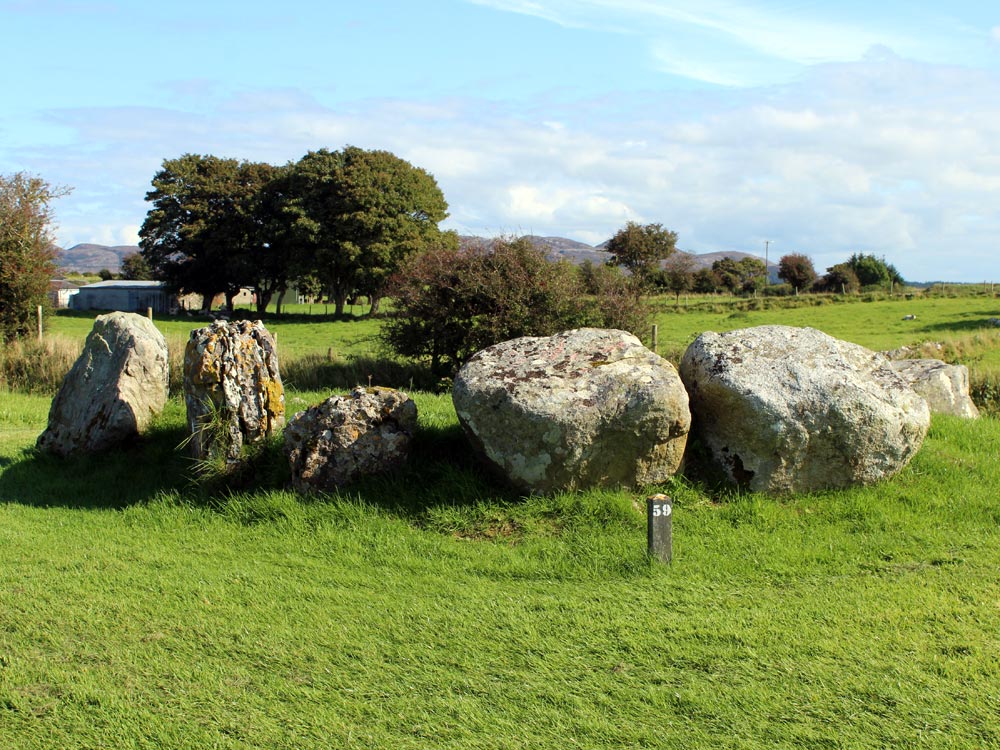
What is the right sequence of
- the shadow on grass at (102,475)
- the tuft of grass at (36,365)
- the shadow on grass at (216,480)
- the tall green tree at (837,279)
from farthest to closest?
1. the tall green tree at (837,279)
2. the tuft of grass at (36,365)
3. the shadow on grass at (102,475)
4. the shadow on grass at (216,480)

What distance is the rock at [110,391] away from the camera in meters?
11.8

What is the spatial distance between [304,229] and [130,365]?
164ft

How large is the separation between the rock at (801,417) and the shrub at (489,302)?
7.21 m

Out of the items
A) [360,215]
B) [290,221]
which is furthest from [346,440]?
[290,221]

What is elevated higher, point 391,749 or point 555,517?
point 555,517

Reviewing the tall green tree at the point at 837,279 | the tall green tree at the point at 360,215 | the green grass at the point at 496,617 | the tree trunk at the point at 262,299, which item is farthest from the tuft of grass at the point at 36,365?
the tall green tree at the point at 837,279

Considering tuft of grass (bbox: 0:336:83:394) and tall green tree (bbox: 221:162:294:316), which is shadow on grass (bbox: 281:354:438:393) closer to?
tuft of grass (bbox: 0:336:83:394)

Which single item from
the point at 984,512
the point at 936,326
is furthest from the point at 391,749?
the point at 936,326

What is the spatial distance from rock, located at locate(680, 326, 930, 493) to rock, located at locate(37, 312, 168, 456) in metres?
8.24

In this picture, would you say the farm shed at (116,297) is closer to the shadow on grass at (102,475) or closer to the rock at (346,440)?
the shadow on grass at (102,475)

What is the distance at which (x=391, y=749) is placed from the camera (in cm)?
467

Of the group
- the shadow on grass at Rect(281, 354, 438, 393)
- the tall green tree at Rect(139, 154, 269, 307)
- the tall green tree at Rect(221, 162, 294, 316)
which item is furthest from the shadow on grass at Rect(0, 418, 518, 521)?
the tall green tree at Rect(139, 154, 269, 307)

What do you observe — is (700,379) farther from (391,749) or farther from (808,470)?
(391,749)

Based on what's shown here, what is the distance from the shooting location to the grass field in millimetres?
4926
